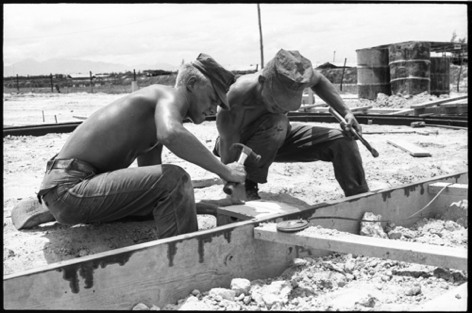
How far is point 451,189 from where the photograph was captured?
407cm

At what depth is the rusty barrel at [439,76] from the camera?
1712cm

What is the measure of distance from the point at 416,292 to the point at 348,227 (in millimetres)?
1000

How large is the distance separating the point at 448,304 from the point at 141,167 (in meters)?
1.95

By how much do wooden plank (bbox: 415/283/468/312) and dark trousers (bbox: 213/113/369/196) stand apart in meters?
2.20

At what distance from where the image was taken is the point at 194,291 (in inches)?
105

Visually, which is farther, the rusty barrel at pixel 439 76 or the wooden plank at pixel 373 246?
the rusty barrel at pixel 439 76

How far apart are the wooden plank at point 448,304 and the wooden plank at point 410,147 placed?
496cm

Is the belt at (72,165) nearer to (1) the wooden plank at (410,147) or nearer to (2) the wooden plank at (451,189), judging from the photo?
(2) the wooden plank at (451,189)

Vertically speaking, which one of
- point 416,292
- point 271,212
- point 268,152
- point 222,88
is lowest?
point 416,292

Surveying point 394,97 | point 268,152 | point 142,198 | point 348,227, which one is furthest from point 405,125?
point 142,198

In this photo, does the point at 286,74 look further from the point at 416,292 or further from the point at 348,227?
the point at 416,292

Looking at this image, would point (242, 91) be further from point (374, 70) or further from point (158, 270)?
point (374, 70)

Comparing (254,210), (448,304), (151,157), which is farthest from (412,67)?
(448,304)

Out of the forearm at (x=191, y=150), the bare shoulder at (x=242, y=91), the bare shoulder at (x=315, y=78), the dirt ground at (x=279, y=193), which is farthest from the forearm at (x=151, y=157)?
the bare shoulder at (x=315, y=78)
